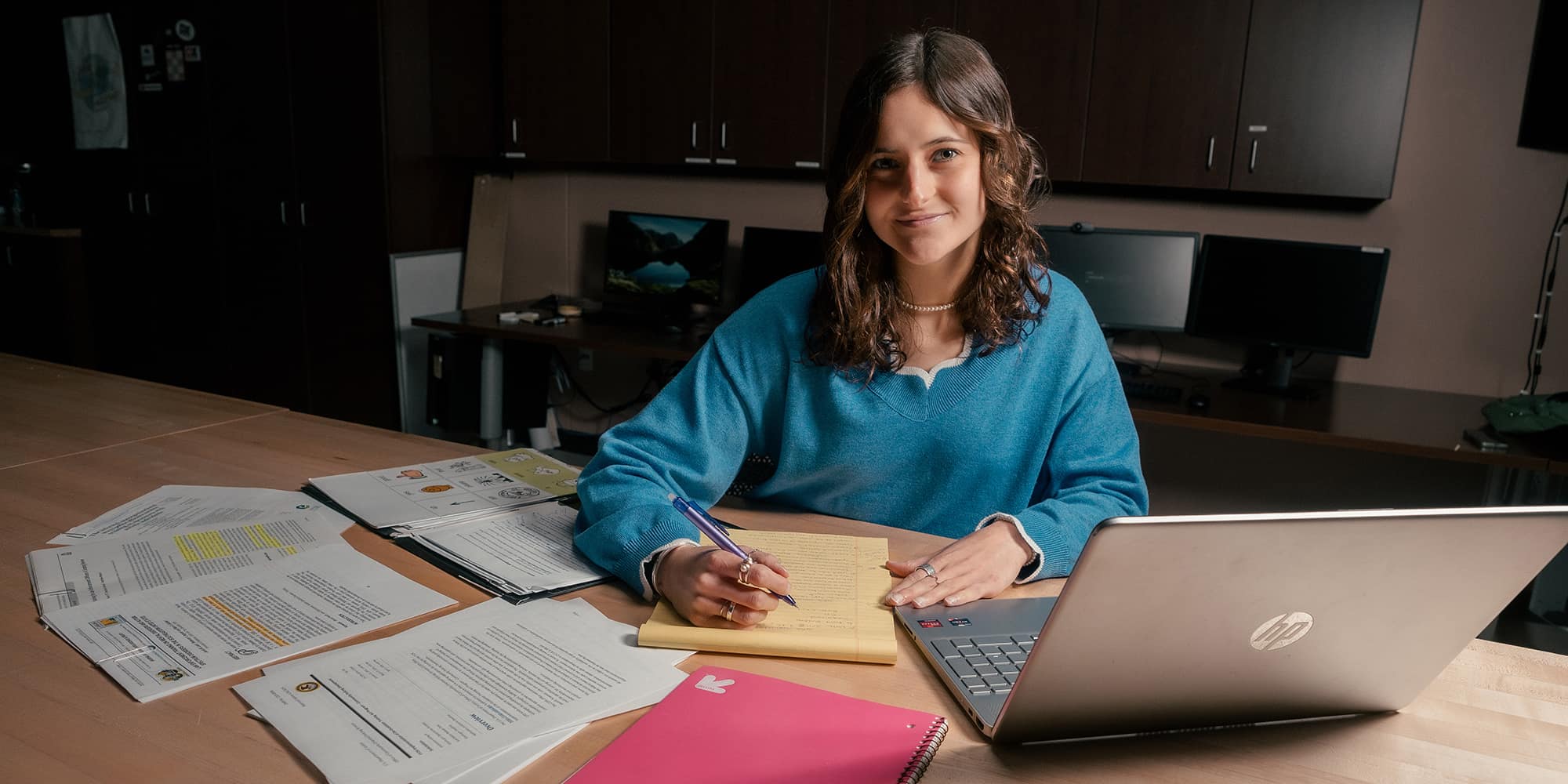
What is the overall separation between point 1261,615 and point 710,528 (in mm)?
567

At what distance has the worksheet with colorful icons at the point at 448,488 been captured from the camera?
4.40 ft

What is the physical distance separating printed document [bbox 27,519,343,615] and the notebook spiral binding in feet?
2.71

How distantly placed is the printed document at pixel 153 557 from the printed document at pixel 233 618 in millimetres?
28

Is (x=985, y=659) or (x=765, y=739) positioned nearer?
(x=765, y=739)

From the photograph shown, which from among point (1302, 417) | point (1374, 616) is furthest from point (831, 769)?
point (1302, 417)

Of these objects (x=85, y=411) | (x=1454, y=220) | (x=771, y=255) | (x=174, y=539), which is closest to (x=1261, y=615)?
(x=174, y=539)

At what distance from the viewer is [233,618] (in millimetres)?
1024

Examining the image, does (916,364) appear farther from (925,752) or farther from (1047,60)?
(1047,60)

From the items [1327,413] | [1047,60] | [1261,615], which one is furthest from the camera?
[1047,60]

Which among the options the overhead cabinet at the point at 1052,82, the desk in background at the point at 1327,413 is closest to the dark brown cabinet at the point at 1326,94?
the overhead cabinet at the point at 1052,82

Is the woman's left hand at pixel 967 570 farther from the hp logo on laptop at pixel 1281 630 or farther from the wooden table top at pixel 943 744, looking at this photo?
the hp logo on laptop at pixel 1281 630

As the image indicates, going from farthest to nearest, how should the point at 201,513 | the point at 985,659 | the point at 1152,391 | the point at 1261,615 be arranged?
1. the point at 1152,391
2. the point at 201,513
3. the point at 985,659
4. the point at 1261,615

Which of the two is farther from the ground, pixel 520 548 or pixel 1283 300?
pixel 1283 300

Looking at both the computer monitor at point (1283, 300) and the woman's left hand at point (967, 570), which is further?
the computer monitor at point (1283, 300)
